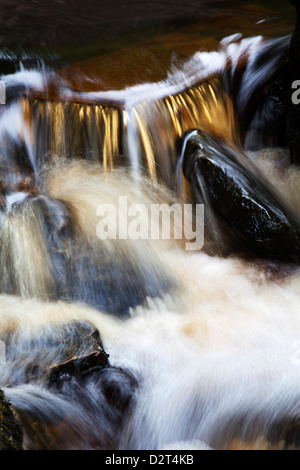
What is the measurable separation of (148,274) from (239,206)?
1061mm

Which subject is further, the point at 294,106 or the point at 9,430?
the point at 294,106

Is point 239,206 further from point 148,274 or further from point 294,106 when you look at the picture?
point 294,106

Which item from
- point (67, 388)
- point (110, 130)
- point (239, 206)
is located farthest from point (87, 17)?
point (67, 388)

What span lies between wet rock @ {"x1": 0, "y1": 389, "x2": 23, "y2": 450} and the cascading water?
0.08m

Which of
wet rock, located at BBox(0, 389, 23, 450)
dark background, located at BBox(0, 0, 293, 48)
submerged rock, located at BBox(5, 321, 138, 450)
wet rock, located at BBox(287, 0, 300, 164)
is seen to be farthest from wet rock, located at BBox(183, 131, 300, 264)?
dark background, located at BBox(0, 0, 293, 48)

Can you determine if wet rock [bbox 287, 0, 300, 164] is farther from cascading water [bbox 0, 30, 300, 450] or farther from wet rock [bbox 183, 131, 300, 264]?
wet rock [bbox 183, 131, 300, 264]

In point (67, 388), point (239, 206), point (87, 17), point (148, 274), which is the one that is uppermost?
point (87, 17)

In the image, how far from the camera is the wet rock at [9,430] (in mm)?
2209

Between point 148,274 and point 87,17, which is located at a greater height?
point 87,17

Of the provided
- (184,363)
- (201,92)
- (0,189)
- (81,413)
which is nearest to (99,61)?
(201,92)

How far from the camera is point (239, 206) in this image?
442cm

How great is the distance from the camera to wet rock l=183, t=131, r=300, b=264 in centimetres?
437

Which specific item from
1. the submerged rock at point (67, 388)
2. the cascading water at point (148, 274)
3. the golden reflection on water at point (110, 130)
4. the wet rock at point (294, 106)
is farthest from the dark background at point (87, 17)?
the submerged rock at point (67, 388)

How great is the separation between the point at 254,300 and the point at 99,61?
12.2 feet
